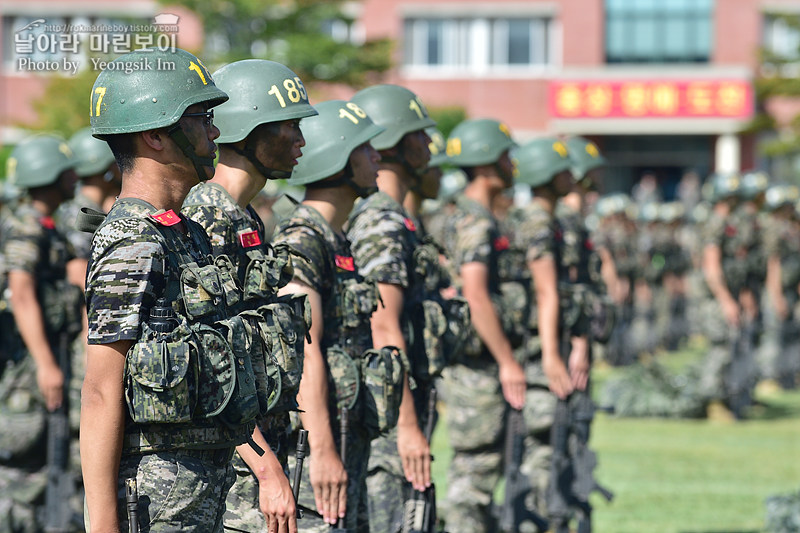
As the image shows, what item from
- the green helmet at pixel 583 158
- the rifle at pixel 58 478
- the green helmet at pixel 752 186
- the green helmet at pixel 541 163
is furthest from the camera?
the green helmet at pixel 752 186

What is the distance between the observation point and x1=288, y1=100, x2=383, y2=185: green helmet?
16.4 feet

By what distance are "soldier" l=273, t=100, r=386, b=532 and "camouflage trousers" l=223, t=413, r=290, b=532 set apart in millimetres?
227

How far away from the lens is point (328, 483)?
179 inches

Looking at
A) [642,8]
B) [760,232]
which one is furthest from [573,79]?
[760,232]

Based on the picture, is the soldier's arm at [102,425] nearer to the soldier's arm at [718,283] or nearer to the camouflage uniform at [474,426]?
the camouflage uniform at [474,426]

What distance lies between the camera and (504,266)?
291 inches

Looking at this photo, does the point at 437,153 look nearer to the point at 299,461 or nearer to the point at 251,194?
the point at 251,194

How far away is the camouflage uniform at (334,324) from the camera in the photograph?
15.2ft

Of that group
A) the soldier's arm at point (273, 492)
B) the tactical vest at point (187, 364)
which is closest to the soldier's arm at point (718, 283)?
the soldier's arm at point (273, 492)

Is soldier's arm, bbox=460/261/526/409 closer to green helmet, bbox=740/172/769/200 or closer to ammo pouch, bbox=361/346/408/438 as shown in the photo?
ammo pouch, bbox=361/346/408/438

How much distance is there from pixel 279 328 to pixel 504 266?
143 inches

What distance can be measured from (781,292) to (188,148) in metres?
12.4

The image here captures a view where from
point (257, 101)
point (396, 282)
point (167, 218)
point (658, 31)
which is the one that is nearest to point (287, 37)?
point (658, 31)

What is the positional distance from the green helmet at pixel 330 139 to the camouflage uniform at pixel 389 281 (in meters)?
0.47
